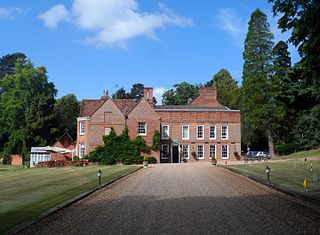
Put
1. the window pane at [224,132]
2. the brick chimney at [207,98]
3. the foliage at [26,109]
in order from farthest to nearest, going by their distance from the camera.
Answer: the foliage at [26,109], the brick chimney at [207,98], the window pane at [224,132]

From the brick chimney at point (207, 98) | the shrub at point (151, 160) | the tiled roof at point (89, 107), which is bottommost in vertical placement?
the shrub at point (151, 160)

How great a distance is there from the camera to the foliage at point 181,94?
98875 millimetres

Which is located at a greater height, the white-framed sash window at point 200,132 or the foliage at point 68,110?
the foliage at point 68,110

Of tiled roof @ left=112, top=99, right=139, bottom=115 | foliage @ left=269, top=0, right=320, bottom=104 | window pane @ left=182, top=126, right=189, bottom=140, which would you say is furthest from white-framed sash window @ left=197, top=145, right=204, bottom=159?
foliage @ left=269, top=0, right=320, bottom=104

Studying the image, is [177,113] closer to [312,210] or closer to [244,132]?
[244,132]

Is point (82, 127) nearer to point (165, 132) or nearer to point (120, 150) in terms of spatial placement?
→ point (120, 150)

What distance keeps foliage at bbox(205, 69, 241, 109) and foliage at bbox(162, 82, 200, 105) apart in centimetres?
476

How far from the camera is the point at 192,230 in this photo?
10.1 m

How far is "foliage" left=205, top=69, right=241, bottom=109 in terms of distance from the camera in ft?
262

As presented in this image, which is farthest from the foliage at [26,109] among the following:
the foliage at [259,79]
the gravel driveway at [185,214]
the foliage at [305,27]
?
the foliage at [305,27]

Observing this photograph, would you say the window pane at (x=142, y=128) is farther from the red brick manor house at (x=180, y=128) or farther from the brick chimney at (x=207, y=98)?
the brick chimney at (x=207, y=98)

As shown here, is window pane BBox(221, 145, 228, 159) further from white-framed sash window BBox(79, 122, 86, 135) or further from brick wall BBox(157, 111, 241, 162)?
white-framed sash window BBox(79, 122, 86, 135)

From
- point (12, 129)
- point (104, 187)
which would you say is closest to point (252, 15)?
point (12, 129)

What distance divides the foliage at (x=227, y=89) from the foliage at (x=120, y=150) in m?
32.1
